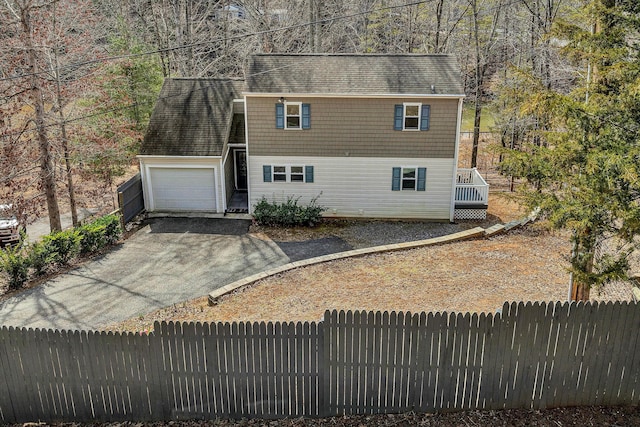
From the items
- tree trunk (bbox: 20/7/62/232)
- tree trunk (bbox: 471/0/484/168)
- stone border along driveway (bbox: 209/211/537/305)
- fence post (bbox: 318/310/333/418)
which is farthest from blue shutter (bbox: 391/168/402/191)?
fence post (bbox: 318/310/333/418)

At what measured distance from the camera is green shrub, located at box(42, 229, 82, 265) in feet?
49.2

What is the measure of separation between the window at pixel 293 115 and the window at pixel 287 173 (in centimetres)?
161

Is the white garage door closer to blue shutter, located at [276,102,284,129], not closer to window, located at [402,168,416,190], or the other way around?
blue shutter, located at [276,102,284,129]

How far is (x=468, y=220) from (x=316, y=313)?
10.8 metres

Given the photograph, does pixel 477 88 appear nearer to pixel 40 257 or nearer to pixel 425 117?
pixel 425 117

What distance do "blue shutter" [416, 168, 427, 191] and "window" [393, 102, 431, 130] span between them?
166cm

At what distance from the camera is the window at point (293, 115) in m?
18.9

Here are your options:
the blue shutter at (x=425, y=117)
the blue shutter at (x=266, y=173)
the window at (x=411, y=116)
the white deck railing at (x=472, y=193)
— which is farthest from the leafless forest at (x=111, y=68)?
the blue shutter at (x=266, y=173)

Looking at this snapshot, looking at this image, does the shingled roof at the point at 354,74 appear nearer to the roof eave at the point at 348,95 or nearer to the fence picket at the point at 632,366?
the roof eave at the point at 348,95

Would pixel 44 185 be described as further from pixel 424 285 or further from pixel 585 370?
pixel 585 370

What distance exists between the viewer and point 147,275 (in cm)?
1466


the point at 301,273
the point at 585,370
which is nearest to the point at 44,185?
the point at 301,273

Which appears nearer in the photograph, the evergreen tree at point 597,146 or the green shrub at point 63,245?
the evergreen tree at point 597,146

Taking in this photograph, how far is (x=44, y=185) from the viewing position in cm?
1583
